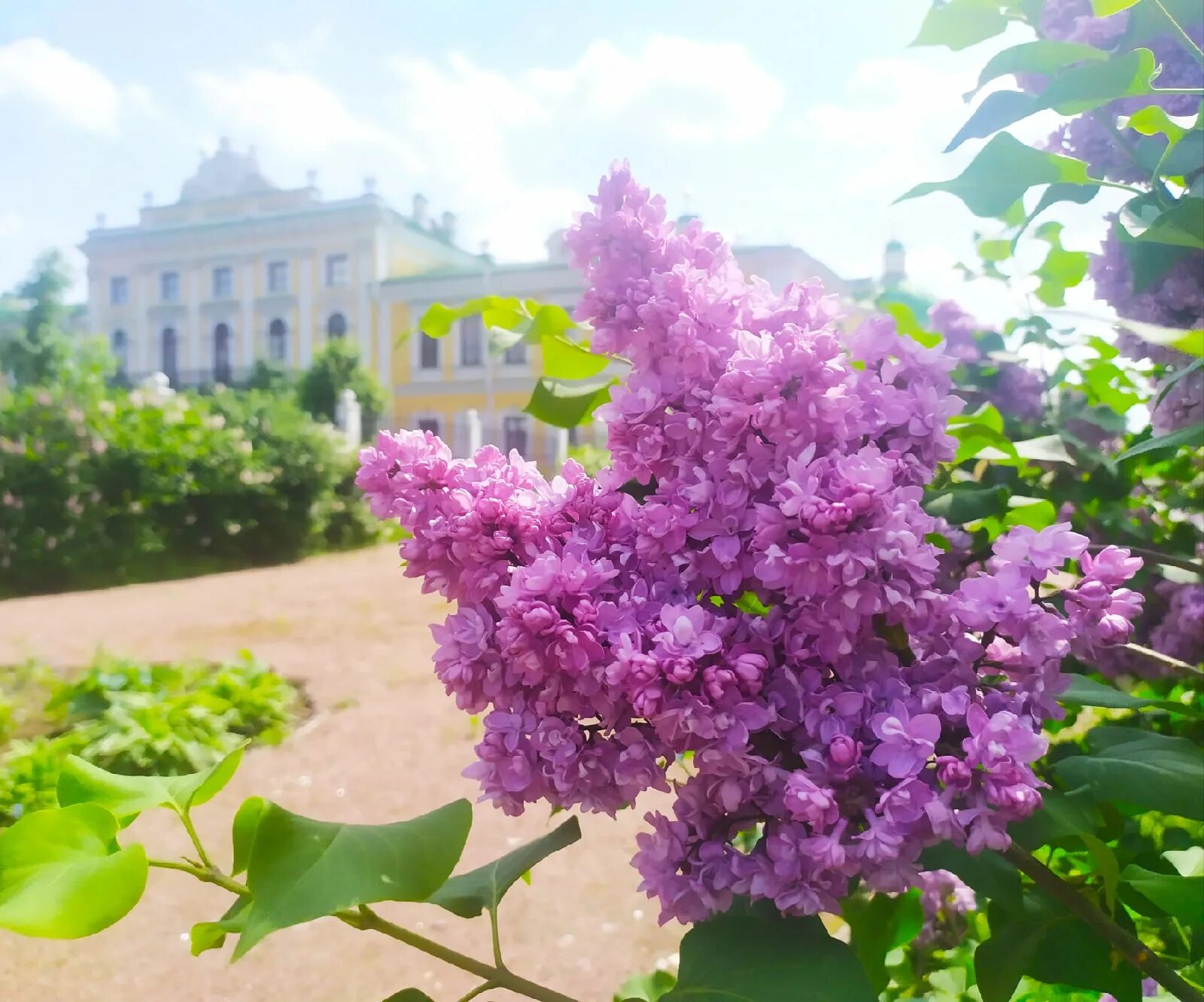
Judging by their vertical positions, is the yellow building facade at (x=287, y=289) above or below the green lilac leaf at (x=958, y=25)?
above

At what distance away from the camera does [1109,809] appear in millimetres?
468

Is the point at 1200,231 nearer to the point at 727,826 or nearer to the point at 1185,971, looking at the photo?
the point at 727,826

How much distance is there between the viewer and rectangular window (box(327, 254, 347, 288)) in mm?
16438

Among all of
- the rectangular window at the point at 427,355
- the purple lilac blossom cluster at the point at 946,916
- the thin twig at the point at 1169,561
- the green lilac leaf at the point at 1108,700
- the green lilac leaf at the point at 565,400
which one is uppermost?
the rectangular window at the point at 427,355

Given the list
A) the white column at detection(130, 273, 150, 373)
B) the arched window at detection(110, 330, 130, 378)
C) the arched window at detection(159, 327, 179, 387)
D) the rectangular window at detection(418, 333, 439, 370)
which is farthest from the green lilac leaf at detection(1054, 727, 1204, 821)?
the arched window at detection(110, 330, 130, 378)

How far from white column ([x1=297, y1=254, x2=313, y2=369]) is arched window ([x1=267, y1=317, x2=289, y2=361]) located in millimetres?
450

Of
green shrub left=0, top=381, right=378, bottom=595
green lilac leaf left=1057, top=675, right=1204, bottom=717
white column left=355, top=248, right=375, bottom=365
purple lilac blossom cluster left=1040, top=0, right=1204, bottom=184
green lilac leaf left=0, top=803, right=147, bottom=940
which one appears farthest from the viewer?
white column left=355, top=248, right=375, bottom=365

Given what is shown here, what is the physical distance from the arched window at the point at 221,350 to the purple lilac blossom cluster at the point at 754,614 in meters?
18.8

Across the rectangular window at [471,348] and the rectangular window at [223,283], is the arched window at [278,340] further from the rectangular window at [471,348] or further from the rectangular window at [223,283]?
the rectangular window at [471,348]

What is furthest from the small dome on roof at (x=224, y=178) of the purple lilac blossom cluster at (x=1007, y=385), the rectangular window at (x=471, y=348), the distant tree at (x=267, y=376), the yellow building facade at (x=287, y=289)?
the purple lilac blossom cluster at (x=1007, y=385)

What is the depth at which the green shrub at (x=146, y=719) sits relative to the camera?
5.92 ft

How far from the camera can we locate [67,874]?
1.05 feet

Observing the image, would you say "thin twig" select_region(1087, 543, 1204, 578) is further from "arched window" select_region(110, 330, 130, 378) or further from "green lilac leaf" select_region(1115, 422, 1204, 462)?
"arched window" select_region(110, 330, 130, 378)

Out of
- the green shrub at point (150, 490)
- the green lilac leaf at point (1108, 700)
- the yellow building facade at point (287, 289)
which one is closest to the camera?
the green lilac leaf at point (1108, 700)
